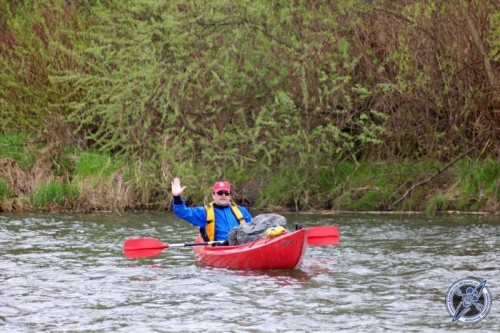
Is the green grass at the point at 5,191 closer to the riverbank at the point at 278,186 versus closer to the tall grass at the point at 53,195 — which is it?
the riverbank at the point at 278,186

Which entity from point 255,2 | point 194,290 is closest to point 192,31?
point 255,2

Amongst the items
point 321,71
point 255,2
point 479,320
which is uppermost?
point 255,2

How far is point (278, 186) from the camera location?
1836cm

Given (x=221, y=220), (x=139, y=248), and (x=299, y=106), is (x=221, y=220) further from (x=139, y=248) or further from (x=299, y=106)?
(x=299, y=106)

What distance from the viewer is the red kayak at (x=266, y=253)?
38.0ft

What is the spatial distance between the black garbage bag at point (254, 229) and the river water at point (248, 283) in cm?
47

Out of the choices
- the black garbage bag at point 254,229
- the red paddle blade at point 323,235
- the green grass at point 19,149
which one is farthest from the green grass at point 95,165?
the black garbage bag at point 254,229

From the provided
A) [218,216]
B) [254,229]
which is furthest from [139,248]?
[254,229]

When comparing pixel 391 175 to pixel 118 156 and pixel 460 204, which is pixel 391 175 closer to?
pixel 460 204

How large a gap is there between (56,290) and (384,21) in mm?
9379

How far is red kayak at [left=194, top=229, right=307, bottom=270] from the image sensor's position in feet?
38.0

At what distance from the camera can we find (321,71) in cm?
1762

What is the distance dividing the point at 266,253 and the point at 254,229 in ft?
1.63

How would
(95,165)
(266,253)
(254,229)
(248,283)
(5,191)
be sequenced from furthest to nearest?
(95,165) < (5,191) < (254,229) < (266,253) < (248,283)
